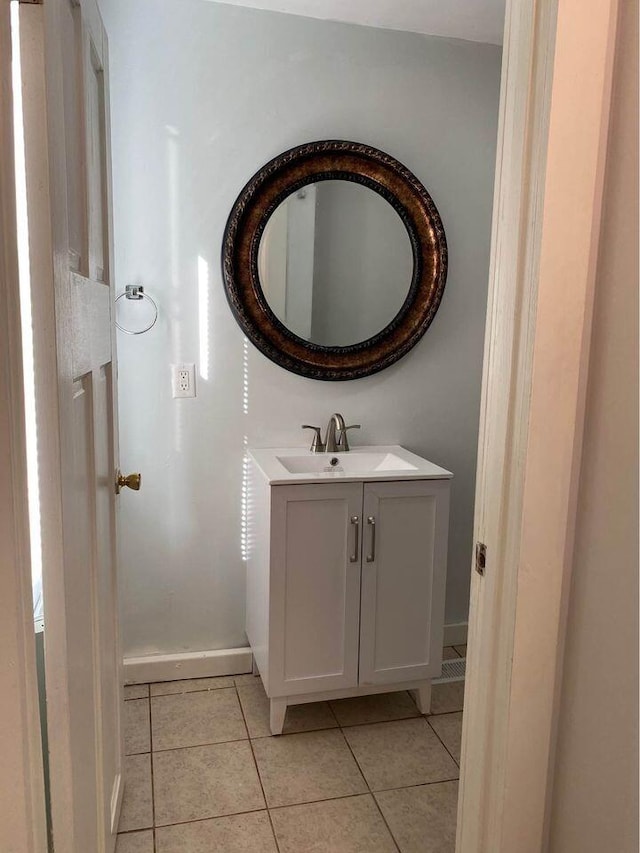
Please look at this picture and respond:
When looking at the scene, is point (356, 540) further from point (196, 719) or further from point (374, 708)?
point (196, 719)

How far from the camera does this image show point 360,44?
98.6 inches

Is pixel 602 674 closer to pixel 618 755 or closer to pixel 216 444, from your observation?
pixel 618 755

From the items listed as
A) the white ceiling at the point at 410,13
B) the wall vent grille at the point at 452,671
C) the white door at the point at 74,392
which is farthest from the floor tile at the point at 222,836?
the white ceiling at the point at 410,13

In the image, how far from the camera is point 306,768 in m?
2.16

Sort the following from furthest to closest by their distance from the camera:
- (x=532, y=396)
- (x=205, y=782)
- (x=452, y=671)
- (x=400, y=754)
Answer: (x=452, y=671), (x=400, y=754), (x=205, y=782), (x=532, y=396)

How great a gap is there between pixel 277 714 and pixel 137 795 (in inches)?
19.4

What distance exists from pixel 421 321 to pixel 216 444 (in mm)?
899

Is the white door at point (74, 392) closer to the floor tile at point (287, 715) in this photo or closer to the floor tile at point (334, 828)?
the floor tile at point (334, 828)

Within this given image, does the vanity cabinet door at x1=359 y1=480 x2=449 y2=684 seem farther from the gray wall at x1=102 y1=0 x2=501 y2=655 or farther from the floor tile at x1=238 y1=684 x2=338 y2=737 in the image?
the gray wall at x1=102 y1=0 x2=501 y2=655

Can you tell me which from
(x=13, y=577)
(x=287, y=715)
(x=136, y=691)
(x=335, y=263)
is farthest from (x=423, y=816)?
(x=335, y=263)

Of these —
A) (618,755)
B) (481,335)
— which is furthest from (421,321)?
(618,755)

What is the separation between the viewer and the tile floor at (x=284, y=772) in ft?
6.17

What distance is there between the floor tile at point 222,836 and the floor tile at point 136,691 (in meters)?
0.69

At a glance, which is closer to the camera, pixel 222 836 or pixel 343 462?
pixel 222 836
